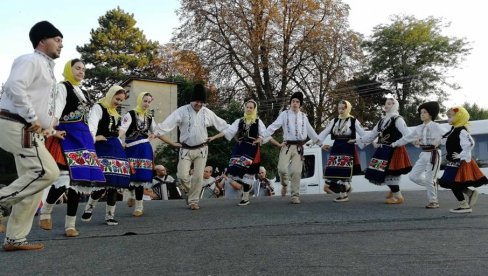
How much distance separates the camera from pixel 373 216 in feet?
25.6

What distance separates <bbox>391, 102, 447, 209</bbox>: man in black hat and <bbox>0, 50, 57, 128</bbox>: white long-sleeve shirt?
6429 millimetres

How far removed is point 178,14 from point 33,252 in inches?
1108

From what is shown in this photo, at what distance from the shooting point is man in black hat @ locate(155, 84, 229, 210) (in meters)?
9.36

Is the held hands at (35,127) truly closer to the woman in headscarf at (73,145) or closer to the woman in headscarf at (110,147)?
the woman in headscarf at (73,145)

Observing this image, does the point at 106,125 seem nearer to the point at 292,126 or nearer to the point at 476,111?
the point at 292,126

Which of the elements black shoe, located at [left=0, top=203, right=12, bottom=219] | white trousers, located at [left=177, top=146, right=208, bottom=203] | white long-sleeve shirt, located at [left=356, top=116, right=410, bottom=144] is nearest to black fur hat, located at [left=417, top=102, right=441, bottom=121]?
white long-sleeve shirt, located at [left=356, top=116, right=410, bottom=144]

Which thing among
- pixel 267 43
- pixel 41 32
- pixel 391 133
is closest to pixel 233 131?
pixel 391 133

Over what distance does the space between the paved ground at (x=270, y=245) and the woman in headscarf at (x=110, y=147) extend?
504 millimetres

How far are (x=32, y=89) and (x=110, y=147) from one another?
7.61 ft

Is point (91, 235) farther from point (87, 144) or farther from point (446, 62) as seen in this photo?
point (446, 62)

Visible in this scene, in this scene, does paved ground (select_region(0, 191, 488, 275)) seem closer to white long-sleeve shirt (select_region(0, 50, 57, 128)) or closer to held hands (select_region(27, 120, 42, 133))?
held hands (select_region(27, 120, 42, 133))

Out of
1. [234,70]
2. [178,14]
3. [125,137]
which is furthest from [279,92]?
[125,137]

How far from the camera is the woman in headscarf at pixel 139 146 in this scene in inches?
333

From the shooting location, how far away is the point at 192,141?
369 inches
